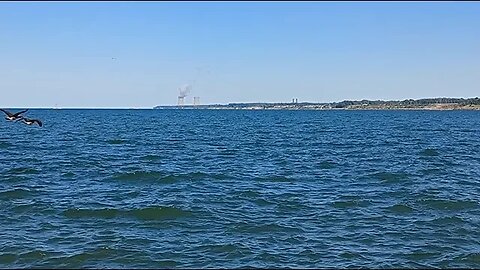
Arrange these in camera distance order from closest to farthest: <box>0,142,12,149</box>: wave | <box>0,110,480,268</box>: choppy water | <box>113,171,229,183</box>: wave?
<box>0,110,480,268</box>: choppy water, <box>113,171,229,183</box>: wave, <box>0,142,12,149</box>: wave

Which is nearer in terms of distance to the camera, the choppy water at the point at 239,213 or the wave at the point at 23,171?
the choppy water at the point at 239,213

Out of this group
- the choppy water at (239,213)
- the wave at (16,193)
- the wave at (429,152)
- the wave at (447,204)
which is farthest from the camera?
the wave at (429,152)

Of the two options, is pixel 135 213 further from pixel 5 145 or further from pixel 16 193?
pixel 5 145

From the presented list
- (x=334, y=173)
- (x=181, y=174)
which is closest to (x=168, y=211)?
(x=181, y=174)

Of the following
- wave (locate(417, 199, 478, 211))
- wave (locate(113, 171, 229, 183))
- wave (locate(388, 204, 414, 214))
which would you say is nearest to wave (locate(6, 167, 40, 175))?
wave (locate(113, 171, 229, 183))

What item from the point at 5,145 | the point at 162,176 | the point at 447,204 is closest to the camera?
the point at 447,204

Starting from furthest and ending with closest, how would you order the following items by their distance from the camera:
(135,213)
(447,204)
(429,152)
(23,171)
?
1. (429,152)
2. (23,171)
3. (447,204)
4. (135,213)

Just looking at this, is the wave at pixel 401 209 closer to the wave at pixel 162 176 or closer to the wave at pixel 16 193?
the wave at pixel 162 176

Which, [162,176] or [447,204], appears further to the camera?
[162,176]

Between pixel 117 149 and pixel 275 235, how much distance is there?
1177 inches

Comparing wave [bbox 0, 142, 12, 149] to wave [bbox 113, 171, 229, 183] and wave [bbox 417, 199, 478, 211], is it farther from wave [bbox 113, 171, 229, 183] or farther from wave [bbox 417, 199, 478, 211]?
wave [bbox 417, 199, 478, 211]

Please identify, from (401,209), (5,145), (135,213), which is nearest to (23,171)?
(135,213)

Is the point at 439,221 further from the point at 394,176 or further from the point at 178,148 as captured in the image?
the point at 178,148

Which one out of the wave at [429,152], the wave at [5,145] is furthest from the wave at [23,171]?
the wave at [429,152]
